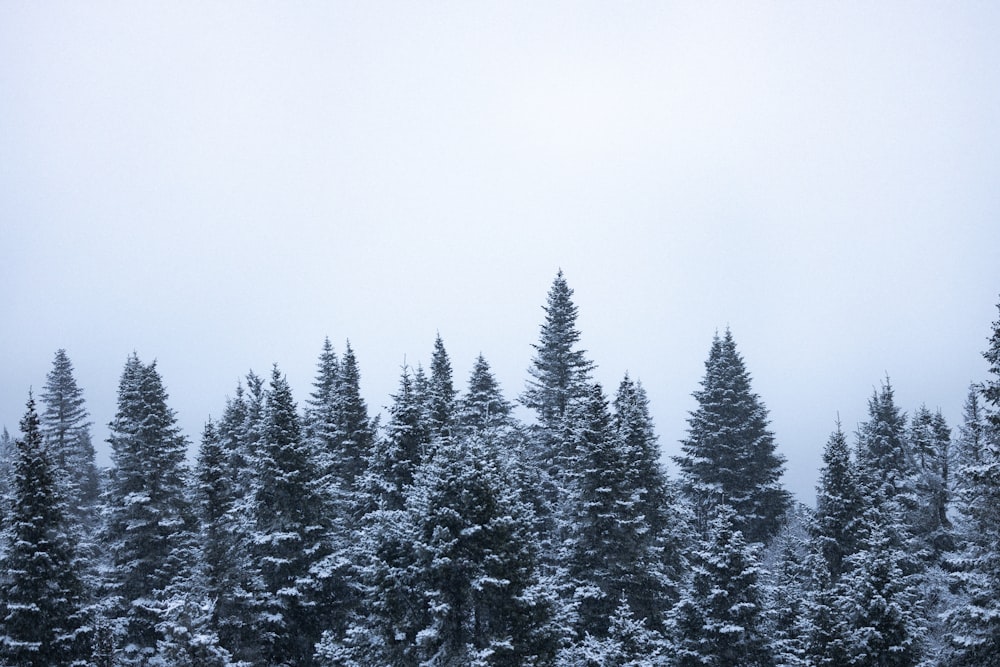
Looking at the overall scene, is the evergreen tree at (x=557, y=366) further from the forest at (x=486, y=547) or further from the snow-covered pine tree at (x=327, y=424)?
the snow-covered pine tree at (x=327, y=424)

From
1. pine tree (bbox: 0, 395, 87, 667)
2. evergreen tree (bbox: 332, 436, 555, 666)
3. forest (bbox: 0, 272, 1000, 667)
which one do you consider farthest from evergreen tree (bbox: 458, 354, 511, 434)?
pine tree (bbox: 0, 395, 87, 667)

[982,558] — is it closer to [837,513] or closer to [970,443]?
[837,513]

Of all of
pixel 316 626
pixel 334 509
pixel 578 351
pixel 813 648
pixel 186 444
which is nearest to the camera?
pixel 813 648

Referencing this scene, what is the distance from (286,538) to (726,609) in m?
18.1

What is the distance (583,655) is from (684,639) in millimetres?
3729

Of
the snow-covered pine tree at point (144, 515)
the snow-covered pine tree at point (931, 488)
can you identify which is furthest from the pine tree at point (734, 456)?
the snow-covered pine tree at point (144, 515)

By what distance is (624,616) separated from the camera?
79.7 ft

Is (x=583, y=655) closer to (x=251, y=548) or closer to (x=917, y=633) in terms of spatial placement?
(x=917, y=633)

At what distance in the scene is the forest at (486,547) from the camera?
22.1 meters

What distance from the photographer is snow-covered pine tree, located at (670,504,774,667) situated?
2328 cm

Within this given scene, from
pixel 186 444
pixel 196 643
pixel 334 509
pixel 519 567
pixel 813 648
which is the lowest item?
pixel 813 648

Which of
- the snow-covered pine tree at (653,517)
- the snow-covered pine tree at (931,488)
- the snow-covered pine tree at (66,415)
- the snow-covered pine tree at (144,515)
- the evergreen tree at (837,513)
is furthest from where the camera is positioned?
the snow-covered pine tree at (66,415)

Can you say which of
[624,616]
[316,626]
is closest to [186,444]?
[316,626]

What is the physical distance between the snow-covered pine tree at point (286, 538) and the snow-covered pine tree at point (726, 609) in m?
→ 15.6
